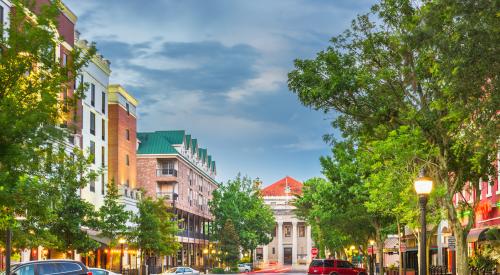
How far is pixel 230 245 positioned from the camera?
352 ft

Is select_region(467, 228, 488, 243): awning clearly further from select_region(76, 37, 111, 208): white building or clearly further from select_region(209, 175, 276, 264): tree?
select_region(209, 175, 276, 264): tree

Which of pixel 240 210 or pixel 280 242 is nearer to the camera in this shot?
pixel 240 210

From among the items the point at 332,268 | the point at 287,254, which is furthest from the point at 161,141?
the point at 287,254

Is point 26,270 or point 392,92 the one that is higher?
point 392,92

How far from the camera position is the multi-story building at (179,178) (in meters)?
95.9

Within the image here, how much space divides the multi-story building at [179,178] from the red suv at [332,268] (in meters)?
33.1

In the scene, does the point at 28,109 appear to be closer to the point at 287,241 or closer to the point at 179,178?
the point at 179,178

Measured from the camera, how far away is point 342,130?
1261 inches

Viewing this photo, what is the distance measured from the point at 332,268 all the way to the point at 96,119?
81.6 ft

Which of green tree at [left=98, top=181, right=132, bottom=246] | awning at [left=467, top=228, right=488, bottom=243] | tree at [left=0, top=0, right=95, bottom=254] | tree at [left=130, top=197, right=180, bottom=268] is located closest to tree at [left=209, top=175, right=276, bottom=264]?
tree at [left=130, top=197, right=180, bottom=268]

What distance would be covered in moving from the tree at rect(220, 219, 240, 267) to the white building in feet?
137

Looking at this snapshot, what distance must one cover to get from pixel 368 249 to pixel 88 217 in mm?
35209

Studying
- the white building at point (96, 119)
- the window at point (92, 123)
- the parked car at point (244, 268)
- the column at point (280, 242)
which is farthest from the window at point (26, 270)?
the column at point (280, 242)

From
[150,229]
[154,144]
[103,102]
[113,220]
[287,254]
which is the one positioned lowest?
[287,254]
